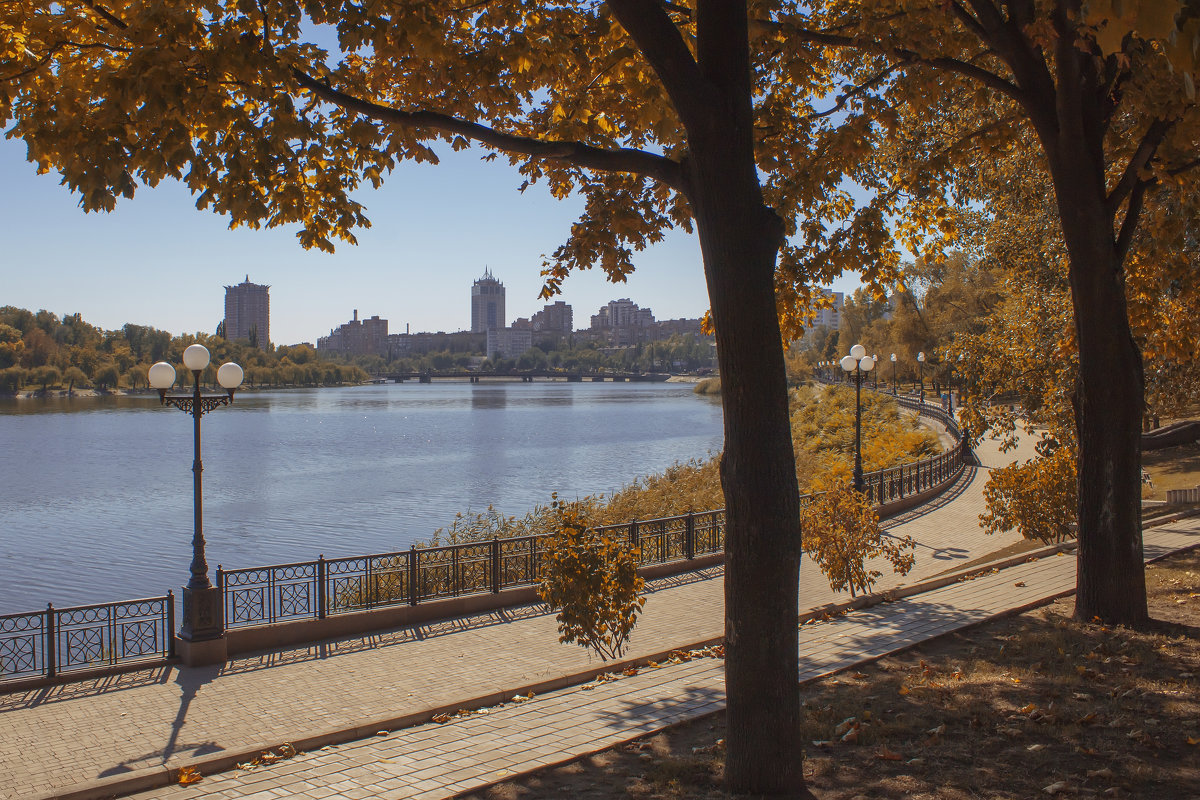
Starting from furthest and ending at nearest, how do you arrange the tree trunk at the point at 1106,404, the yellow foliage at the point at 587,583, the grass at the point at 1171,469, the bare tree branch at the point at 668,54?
the grass at the point at 1171,469 → the yellow foliage at the point at 587,583 → the tree trunk at the point at 1106,404 → the bare tree branch at the point at 668,54

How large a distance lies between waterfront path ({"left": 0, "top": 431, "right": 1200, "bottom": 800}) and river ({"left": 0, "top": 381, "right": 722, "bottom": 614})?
444 inches

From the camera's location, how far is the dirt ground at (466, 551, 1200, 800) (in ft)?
15.7

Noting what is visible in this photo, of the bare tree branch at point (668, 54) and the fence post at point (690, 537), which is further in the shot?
the fence post at point (690, 537)

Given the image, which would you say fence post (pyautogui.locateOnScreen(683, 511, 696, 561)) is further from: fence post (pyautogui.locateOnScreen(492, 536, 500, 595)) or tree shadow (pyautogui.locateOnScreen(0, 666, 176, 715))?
tree shadow (pyautogui.locateOnScreen(0, 666, 176, 715))

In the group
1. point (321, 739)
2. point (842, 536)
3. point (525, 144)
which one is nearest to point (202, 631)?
point (321, 739)

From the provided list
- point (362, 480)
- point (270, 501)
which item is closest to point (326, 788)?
point (270, 501)

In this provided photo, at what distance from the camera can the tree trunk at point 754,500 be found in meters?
4.71

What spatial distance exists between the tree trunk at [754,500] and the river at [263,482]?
17.9 m

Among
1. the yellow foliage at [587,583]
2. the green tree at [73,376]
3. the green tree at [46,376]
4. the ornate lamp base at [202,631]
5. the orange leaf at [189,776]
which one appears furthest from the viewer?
the green tree at [73,376]

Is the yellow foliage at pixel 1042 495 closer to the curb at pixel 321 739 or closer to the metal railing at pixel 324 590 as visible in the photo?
the metal railing at pixel 324 590

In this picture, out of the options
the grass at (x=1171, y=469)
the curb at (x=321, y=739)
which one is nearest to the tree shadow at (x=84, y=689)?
the curb at (x=321, y=739)

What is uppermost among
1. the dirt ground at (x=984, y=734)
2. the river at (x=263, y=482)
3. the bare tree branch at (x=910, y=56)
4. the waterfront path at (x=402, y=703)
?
the bare tree branch at (x=910, y=56)

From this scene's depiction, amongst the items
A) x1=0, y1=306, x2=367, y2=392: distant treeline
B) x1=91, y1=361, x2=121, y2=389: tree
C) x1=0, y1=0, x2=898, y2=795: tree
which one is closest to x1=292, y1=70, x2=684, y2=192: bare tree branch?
x1=0, y1=0, x2=898, y2=795: tree

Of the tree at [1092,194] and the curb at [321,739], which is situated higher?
the tree at [1092,194]
